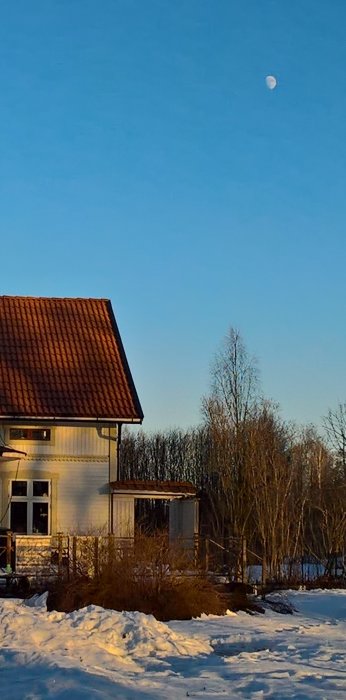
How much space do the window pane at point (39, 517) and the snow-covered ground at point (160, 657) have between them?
397 inches

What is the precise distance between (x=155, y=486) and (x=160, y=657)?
1438 centimetres

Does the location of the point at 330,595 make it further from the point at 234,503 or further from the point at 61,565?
the point at 234,503

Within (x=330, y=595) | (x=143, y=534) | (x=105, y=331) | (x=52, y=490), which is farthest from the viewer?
(x=105, y=331)

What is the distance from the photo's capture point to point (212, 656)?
14.0 meters

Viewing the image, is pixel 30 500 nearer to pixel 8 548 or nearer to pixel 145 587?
pixel 8 548

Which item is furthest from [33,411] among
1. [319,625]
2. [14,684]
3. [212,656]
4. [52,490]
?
[14,684]

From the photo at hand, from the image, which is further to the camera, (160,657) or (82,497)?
(82,497)

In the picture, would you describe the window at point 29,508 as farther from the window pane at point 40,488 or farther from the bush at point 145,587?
the bush at point 145,587

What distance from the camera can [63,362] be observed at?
102 feet

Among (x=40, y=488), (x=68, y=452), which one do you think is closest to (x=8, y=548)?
(x=40, y=488)

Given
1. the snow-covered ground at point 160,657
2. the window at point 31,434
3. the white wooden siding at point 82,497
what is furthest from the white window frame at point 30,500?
the snow-covered ground at point 160,657

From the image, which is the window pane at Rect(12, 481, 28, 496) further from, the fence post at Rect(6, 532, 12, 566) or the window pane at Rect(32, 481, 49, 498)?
the fence post at Rect(6, 532, 12, 566)

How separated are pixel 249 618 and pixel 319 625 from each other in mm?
1627

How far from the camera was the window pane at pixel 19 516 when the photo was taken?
93.1 feet
